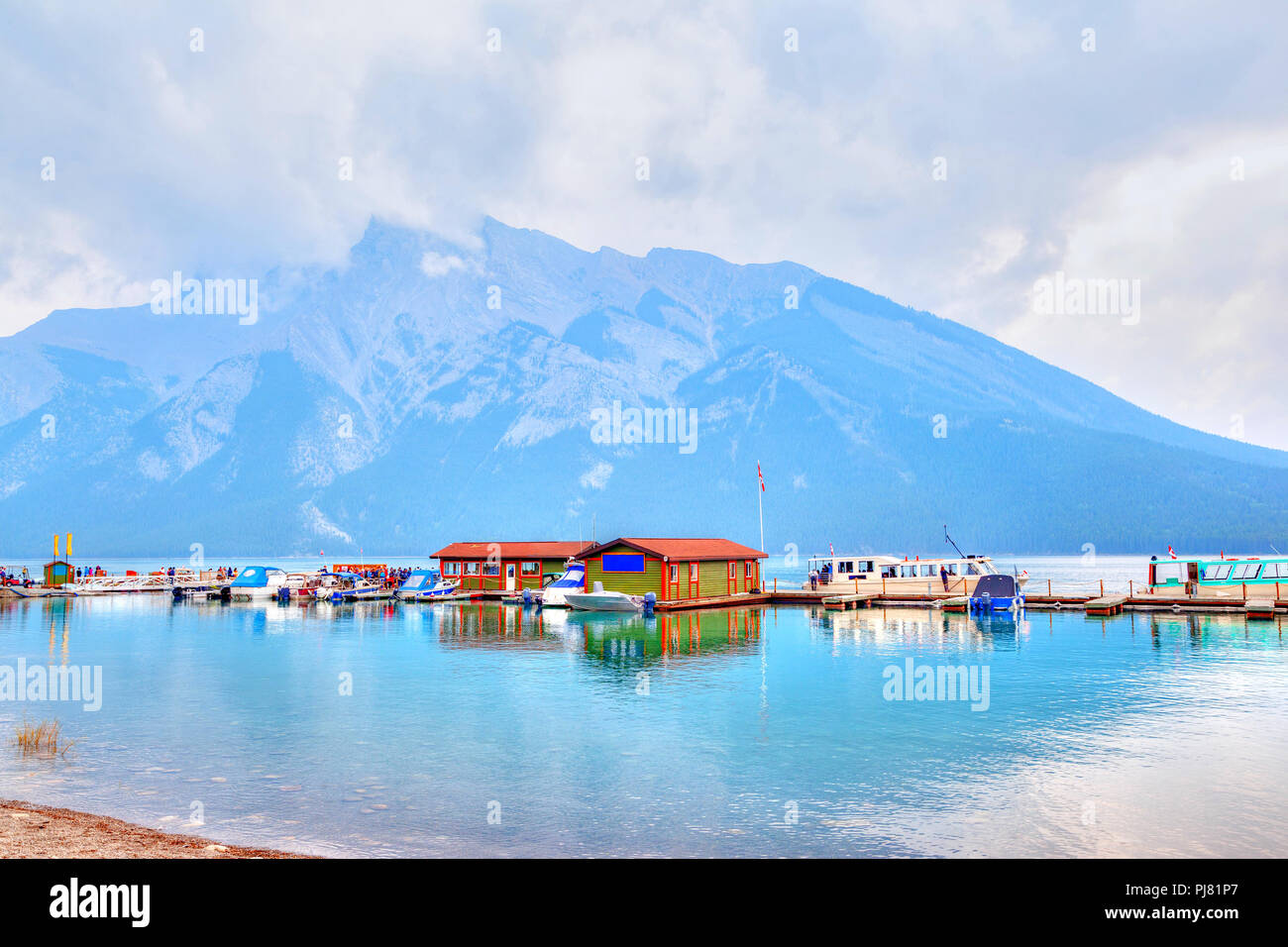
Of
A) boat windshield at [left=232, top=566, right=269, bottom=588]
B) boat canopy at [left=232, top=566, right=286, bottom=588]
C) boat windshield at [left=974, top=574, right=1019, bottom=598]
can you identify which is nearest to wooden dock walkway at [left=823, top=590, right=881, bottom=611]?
boat windshield at [left=974, top=574, right=1019, bottom=598]

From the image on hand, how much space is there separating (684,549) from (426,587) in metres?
31.1

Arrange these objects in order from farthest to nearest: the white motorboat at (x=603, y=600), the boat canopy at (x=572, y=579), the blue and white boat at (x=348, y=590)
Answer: the blue and white boat at (x=348, y=590) < the boat canopy at (x=572, y=579) < the white motorboat at (x=603, y=600)

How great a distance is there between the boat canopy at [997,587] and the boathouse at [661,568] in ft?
71.8

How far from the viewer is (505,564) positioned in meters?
92.6

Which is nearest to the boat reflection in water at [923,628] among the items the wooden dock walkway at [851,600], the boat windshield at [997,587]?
the wooden dock walkway at [851,600]

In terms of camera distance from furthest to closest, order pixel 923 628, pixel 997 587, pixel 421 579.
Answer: pixel 421 579, pixel 997 587, pixel 923 628

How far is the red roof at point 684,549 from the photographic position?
75.6 metres

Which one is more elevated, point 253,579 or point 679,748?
point 253,579

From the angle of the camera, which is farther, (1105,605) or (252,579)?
(252,579)

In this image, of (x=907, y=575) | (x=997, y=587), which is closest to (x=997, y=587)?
(x=997, y=587)

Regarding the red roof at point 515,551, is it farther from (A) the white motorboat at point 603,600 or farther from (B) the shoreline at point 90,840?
(B) the shoreline at point 90,840

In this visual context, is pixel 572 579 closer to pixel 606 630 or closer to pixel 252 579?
pixel 606 630
